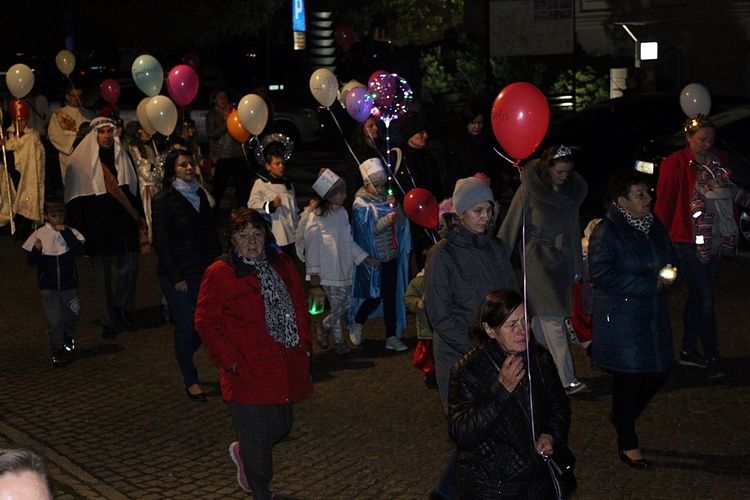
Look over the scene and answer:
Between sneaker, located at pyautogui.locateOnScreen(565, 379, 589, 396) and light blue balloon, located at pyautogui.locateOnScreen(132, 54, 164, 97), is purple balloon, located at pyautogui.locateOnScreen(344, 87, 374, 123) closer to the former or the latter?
light blue balloon, located at pyautogui.locateOnScreen(132, 54, 164, 97)

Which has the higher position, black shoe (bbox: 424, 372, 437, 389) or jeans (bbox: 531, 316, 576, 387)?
jeans (bbox: 531, 316, 576, 387)

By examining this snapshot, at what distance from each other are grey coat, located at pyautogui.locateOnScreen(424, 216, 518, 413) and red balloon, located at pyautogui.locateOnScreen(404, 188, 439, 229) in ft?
7.39

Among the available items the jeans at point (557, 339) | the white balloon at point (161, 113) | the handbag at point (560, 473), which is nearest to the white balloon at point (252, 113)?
the white balloon at point (161, 113)

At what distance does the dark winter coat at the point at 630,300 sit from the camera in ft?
22.8

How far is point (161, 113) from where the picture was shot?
11875 mm

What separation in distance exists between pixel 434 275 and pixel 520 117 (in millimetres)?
1223

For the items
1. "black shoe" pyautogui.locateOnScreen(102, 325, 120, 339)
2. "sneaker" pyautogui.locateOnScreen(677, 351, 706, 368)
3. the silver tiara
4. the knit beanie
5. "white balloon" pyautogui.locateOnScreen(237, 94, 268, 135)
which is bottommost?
"sneaker" pyautogui.locateOnScreen(677, 351, 706, 368)

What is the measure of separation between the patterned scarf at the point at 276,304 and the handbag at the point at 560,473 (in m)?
1.92

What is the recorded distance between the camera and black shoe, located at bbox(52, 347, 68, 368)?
9.95m

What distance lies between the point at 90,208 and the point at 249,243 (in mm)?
4977

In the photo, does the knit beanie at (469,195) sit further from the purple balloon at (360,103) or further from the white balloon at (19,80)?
the white balloon at (19,80)

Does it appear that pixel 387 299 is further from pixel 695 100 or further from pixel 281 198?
pixel 695 100

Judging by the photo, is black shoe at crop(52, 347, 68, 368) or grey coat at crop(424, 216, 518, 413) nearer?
grey coat at crop(424, 216, 518, 413)

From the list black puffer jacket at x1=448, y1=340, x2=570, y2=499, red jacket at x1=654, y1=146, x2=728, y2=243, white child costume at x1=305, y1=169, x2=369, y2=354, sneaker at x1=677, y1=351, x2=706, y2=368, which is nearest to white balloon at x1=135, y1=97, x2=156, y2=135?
white child costume at x1=305, y1=169, x2=369, y2=354
